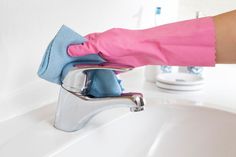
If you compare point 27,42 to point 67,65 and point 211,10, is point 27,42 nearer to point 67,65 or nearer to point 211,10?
point 67,65

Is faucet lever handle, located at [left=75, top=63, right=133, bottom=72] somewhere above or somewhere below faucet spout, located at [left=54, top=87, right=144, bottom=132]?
above

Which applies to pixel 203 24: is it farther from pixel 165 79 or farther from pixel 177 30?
pixel 165 79

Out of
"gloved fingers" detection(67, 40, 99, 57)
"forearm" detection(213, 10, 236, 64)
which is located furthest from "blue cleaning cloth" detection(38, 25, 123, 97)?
"forearm" detection(213, 10, 236, 64)

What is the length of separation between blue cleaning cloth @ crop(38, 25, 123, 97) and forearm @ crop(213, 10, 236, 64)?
0.19m

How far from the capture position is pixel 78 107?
560 millimetres

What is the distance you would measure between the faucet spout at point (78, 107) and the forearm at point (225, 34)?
169 millimetres

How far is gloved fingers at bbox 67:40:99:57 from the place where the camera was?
0.53 m

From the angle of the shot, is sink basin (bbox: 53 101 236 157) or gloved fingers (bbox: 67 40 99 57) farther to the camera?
sink basin (bbox: 53 101 236 157)

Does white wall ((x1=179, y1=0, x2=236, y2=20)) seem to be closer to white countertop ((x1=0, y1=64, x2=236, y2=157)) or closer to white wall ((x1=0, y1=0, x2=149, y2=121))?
white countertop ((x1=0, y1=64, x2=236, y2=157))

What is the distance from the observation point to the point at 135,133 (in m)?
0.69

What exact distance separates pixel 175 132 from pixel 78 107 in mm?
279

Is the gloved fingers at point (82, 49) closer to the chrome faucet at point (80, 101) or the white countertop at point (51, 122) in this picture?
the chrome faucet at point (80, 101)

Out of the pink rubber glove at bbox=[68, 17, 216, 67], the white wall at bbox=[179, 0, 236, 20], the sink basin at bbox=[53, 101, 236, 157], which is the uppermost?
the pink rubber glove at bbox=[68, 17, 216, 67]

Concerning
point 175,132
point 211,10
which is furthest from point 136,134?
point 211,10
